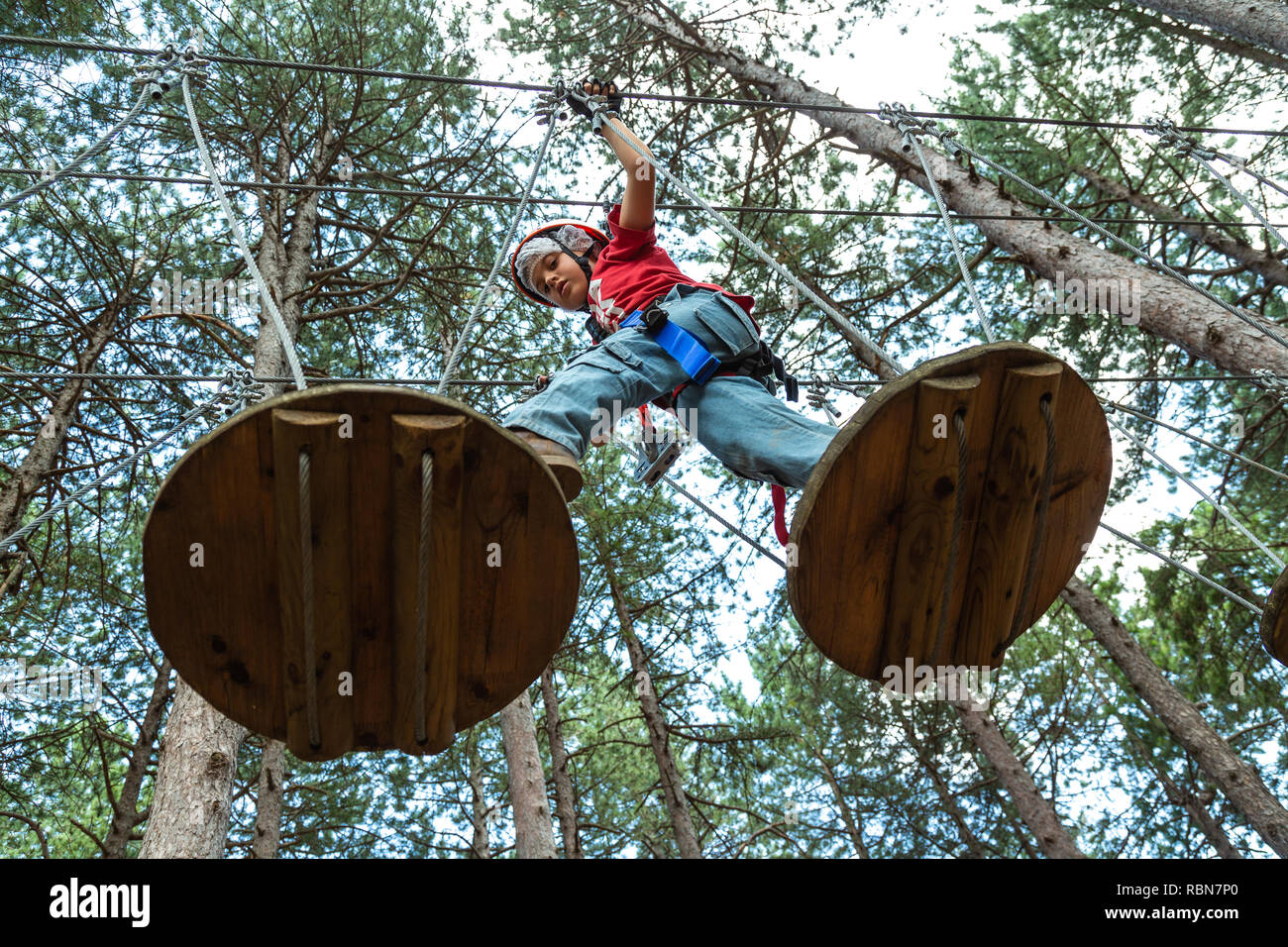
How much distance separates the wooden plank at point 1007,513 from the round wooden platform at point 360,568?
2.87 ft

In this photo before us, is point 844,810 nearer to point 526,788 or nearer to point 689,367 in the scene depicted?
point 526,788

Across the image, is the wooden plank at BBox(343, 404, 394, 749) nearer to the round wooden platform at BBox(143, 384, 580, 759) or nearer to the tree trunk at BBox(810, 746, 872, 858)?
the round wooden platform at BBox(143, 384, 580, 759)

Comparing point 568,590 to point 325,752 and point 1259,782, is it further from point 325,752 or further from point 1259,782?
point 1259,782

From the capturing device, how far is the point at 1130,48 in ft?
25.9

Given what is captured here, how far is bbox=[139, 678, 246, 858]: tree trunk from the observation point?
376 centimetres

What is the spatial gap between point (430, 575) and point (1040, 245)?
467 cm

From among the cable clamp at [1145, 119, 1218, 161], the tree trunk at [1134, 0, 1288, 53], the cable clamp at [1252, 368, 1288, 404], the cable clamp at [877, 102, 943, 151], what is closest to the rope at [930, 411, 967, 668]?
the cable clamp at [877, 102, 943, 151]

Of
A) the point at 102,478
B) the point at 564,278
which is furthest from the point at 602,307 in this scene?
the point at 102,478

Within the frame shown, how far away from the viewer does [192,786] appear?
12.8 ft

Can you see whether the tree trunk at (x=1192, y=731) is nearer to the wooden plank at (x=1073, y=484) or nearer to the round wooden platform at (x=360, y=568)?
the wooden plank at (x=1073, y=484)

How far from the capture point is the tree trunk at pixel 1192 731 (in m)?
5.53

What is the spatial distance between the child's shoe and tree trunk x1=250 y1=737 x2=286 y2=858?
4.21m
